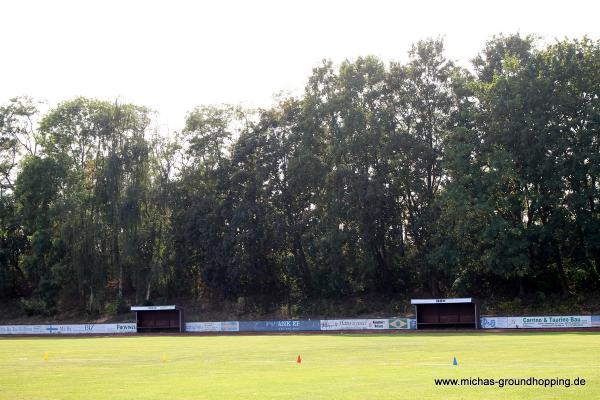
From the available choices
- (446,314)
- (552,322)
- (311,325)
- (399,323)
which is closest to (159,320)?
(311,325)

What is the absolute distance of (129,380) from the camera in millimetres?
21375

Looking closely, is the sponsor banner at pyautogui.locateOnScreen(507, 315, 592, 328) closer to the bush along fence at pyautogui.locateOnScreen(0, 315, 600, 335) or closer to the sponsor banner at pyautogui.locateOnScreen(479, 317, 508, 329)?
the bush along fence at pyautogui.locateOnScreen(0, 315, 600, 335)

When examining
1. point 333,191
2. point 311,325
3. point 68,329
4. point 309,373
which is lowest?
point 68,329

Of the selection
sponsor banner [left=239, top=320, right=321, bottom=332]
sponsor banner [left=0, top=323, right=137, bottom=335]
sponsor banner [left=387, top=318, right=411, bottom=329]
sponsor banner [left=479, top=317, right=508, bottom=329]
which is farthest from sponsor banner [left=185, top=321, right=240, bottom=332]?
sponsor banner [left=479, top=317, right=508, bottom=329]

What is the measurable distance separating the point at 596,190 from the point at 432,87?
65.4 feet

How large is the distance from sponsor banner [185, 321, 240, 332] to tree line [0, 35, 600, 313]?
823cm

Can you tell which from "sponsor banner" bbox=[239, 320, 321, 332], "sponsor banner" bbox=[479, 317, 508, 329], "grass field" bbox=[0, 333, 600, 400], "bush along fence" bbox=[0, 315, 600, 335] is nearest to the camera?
"grass field" bbox=[0, 333, 600, 400]

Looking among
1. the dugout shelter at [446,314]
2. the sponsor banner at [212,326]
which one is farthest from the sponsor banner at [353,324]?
the sponsor banner at [212,326]

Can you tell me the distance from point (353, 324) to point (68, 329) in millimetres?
30704

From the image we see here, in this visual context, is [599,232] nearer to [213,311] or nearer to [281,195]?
[281,195]

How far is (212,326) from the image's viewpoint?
217 ft

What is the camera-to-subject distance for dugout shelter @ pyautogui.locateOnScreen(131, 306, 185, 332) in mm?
66562

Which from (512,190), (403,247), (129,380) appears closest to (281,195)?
(403,247)

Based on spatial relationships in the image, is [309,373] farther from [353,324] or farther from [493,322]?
[353,324]
